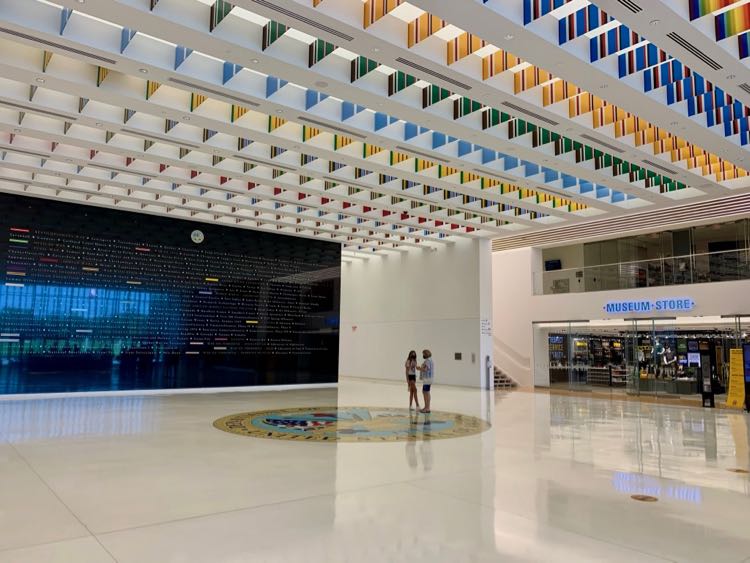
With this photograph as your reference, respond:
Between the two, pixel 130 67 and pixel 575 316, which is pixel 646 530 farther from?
pixel 575 316

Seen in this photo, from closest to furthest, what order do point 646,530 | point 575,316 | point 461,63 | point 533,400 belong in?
1. point 646,530
2. point 461,63
3. point 533,400
4. point 575,316

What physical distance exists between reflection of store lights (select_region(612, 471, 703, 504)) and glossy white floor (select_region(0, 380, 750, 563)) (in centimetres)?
3

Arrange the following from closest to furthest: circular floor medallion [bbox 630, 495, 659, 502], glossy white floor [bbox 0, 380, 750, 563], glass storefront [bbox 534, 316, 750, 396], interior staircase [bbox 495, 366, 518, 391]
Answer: glossy white floor [bbox 0, 380, 750, 563] < circular floor medallion [bbox 630, 495, 659, 502] < glass storefront [bbox 534, 316, 750, 396] < interior staircase [bbox 495, 366, 518, 391]

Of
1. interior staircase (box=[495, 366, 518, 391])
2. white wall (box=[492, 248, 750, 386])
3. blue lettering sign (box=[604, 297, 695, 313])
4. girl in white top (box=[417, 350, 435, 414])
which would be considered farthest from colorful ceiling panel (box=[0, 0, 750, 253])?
interior staircase (box=[495, 366, 518, 391])

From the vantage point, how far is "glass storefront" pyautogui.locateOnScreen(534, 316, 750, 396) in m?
17.1

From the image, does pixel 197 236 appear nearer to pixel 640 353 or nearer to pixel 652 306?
pixel 652 306

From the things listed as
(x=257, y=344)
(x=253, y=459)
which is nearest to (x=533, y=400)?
(x=257, y=344)

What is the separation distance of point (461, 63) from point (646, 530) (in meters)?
6.50

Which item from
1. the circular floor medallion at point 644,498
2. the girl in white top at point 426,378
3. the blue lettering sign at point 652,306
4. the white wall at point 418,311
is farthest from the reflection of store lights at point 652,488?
the white wall at point 418,311

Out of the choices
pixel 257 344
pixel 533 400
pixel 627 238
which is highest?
pixel 627 238

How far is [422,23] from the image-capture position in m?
7.61

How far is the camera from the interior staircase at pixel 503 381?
22219 millimetres

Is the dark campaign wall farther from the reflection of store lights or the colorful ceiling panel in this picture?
the reflection of store lights

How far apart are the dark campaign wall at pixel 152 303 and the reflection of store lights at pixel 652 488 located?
47.9ft
